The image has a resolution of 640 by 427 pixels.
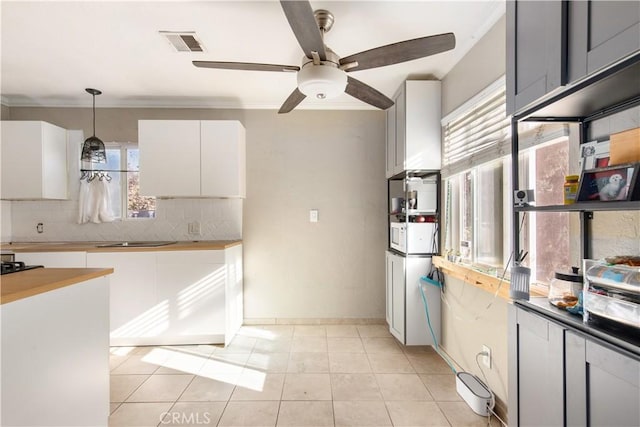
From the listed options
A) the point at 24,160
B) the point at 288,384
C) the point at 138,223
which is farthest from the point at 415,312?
the point at 24,160

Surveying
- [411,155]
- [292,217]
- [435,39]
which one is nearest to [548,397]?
[435,39]

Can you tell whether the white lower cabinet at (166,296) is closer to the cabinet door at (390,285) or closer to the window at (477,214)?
the cabinet door at (390,285)

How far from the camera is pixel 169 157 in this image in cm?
303

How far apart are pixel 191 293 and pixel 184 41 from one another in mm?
2110

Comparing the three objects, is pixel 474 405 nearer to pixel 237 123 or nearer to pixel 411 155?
pixel 411 155

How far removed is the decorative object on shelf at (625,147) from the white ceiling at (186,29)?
4.11 feet

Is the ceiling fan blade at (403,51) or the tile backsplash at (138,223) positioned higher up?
the ceiling fan blade at (403,51)

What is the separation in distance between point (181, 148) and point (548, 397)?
128 inches

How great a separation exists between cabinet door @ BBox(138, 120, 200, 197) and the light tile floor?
155cm

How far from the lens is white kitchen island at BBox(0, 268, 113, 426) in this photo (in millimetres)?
1122

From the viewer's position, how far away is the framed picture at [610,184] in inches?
35.3

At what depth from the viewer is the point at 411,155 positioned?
263cm

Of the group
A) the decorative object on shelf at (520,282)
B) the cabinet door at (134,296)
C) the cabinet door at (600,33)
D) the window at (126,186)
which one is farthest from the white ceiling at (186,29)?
the cabinet door at (134,296)

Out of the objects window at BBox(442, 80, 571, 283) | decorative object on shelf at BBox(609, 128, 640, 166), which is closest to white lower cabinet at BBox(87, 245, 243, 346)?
window at BBox(442, 80, 571, 283)
